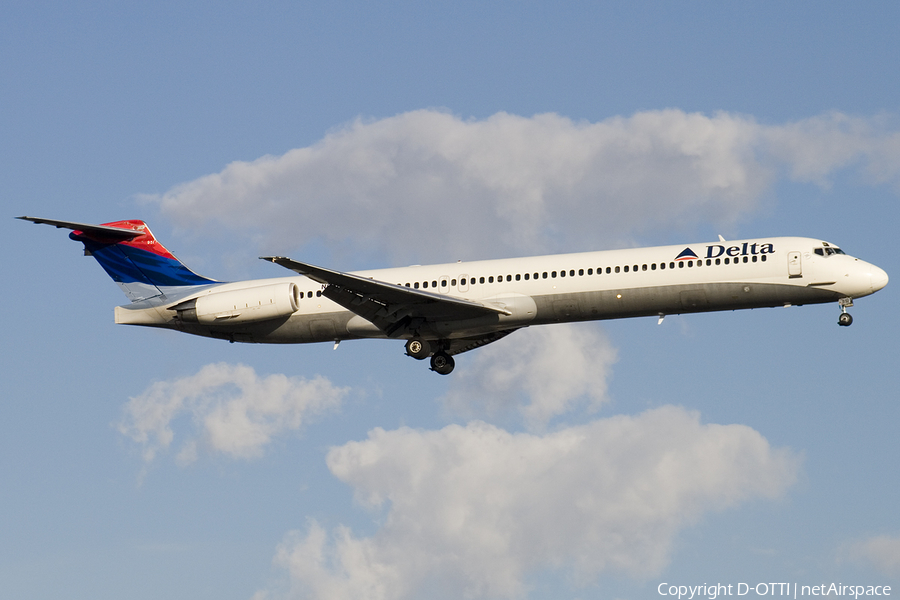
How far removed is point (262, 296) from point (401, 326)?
4.74 metres

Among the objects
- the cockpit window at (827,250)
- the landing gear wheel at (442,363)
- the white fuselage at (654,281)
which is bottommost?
the landing gear wheel at (442,363)

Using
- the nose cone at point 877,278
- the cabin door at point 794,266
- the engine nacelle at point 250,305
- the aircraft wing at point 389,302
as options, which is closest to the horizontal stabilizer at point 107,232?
the engine nacelle at point 250,305

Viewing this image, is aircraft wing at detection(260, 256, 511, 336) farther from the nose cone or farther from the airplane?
the nose cone

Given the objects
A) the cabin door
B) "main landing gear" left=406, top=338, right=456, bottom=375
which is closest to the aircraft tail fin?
"main landing gear" left=406, top=338, right=456, bottom=375

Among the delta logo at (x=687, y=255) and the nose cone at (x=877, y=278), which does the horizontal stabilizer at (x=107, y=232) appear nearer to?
the delta logo at (x=687, y=255)

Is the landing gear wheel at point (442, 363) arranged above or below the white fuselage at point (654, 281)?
below

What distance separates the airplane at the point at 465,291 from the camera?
33.1 meters

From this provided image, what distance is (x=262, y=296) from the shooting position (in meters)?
36.1

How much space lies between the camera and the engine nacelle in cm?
3600

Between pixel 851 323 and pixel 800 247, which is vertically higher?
pixel 800 247

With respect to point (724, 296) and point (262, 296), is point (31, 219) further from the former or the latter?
point (724, 296)

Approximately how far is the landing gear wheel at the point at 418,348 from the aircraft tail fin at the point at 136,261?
25.4 ft

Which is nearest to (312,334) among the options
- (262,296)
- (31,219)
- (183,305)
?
(262,296)

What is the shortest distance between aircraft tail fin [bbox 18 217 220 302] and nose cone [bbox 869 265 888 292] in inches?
866
